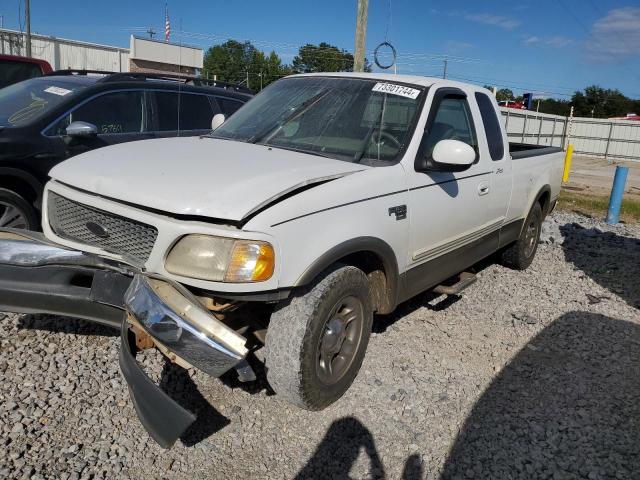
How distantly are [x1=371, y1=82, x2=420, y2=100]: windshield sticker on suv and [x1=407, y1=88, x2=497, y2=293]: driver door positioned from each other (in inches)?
6.2

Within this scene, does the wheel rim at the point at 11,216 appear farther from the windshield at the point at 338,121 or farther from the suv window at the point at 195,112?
the suv window at the point at 195,112

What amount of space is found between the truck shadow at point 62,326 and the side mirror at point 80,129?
1734 millimetres

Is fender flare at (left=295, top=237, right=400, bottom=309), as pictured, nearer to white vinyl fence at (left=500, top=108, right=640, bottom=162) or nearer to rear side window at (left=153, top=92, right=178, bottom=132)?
rear side window at (left=153, top=92, right=178, bottom=132)

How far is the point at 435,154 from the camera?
11.9ft

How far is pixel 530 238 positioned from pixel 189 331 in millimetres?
4809

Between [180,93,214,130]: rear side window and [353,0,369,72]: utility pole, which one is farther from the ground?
[353,0,369,72]: utility pole

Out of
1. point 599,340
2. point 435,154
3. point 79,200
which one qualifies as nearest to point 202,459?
point 79,200

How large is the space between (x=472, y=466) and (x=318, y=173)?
1761 millimetres

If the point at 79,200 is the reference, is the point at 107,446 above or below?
below

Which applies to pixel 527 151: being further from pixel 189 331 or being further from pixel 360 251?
pixel 189 331

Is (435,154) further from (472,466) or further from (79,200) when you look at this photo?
(79,200)

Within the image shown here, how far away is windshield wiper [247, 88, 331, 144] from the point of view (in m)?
3.86

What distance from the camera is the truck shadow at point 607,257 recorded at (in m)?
5.96

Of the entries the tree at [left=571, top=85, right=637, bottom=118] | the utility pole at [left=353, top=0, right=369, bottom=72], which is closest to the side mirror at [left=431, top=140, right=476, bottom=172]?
the utility pole at [left=353, top=0, right=369, bottom=72]
